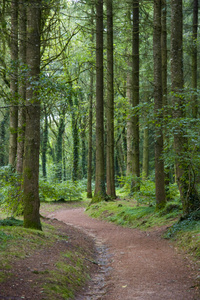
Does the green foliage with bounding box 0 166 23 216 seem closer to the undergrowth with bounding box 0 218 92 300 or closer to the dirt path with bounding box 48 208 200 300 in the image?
the undergrowth with bounding box 0 218 92 300

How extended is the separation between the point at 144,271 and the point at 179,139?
4.09 metres

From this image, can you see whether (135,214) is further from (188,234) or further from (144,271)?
(144,271)

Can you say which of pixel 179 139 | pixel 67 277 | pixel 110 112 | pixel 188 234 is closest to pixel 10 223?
pixel 67 277

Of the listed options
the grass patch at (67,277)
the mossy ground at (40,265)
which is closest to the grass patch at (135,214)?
the mossy ground at (40,265)

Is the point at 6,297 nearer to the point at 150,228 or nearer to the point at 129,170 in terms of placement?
the point at 150,228

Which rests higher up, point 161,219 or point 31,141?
point 31,141

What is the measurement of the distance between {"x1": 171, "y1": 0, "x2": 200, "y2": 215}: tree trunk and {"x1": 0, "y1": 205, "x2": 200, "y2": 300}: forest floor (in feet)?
4.70

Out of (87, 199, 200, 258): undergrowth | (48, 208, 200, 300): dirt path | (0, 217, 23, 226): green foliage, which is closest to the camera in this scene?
(48, 208, 200, 300): dirt path

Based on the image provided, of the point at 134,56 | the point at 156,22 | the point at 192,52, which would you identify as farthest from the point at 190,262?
the point at 192,52

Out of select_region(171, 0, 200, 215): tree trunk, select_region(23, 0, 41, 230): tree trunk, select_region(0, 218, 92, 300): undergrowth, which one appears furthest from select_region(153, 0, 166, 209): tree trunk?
select_region(23, 0, 41, 230): tree trunk

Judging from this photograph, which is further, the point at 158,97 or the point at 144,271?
the point at 158,97

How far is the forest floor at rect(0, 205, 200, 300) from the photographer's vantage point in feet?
14.0

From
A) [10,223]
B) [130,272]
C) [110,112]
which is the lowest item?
[130,272]

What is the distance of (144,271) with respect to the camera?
5734mm
